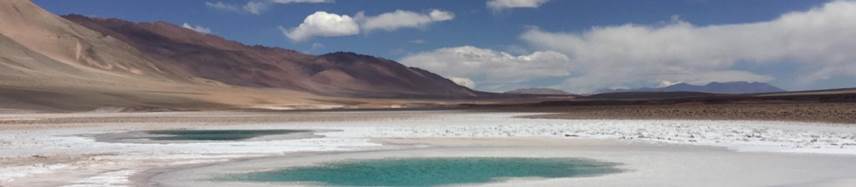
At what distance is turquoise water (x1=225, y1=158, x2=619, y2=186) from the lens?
52.1ft

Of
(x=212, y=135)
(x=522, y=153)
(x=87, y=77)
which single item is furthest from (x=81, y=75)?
(x=522, y=153)

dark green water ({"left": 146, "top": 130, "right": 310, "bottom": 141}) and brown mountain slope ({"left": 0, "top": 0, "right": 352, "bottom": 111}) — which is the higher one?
brown mountain slope ({"left": 0, "top": 0, "right": 352, "bottom": 111})

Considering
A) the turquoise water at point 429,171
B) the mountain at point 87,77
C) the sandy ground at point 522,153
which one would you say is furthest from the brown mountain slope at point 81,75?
the turquoise water at point 429,171

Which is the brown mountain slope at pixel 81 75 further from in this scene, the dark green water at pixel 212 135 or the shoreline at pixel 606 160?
the shoreline at pixel 606 160

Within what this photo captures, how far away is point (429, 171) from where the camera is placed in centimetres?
1770

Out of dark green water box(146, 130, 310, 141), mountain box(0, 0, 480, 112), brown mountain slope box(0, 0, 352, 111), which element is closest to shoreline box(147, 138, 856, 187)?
dark green water box(146, 130, 310, 141)

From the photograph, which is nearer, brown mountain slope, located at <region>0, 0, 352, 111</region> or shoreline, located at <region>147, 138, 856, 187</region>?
shoreline, located at <region>147, 138, 856, 187</region>

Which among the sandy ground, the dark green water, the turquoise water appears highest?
the dark green water

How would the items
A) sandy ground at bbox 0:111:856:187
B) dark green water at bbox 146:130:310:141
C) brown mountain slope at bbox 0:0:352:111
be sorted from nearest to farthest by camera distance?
sandy ground at bbox 0:111:856:187, dark green water at bbox 146:130:310:141, brown mountain slope at bbox 0:0:352:111

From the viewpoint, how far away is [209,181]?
15.5 m

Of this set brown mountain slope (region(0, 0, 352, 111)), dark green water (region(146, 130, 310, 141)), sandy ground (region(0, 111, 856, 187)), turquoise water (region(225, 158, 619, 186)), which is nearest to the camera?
sandy ground (region(0, 111, 856, 187))

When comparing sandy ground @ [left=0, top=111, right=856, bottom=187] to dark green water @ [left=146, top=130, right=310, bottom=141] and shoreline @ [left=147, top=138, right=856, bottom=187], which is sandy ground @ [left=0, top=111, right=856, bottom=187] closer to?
shoreline @ [left=147, top=138, right=856, bottom=187]

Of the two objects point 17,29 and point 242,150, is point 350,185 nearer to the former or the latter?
point 242,150

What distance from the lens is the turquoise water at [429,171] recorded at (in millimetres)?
15875
